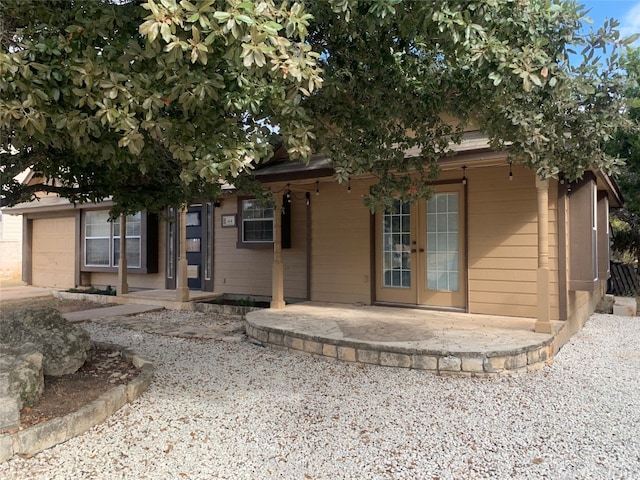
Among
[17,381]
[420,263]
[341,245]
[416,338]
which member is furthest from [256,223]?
[17,381]

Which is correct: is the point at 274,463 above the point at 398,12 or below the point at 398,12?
below

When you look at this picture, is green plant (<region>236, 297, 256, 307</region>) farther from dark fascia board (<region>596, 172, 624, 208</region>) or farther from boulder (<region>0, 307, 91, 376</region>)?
dark fascia board (<region>596, 172, 624, 208</region>)

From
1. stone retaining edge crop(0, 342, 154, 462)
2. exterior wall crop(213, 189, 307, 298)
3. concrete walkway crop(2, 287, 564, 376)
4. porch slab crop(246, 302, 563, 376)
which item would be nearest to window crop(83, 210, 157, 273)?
exterior wall crop(213, 189, 307, 298)

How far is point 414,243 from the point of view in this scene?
22.6 feet

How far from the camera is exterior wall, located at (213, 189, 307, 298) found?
8297mm

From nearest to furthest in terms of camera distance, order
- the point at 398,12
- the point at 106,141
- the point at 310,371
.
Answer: the point at 398,12, the point at 106,141, the point at 310,371

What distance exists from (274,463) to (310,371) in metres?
1.84

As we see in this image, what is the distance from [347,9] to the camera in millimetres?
2770

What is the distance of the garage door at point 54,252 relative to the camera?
12.3 meters

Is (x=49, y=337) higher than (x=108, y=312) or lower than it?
higher

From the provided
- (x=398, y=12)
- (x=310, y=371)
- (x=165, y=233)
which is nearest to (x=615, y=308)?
(x=310, y=371)

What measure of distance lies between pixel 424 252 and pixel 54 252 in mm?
10956

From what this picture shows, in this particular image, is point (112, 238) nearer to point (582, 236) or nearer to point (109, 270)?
point (109, 270)

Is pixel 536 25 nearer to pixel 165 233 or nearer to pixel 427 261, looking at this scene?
pixel 427 261
